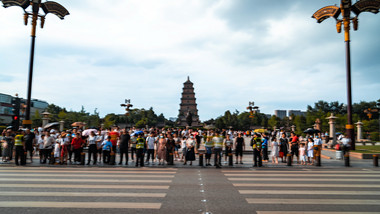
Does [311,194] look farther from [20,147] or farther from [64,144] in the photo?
[20,147]

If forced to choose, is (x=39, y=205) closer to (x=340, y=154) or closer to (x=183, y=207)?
(x=183, y=207)

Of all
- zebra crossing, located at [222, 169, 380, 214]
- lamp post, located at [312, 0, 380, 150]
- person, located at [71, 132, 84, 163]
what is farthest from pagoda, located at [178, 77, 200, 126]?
zebra crossing, located at [222, 169, 380, 214]

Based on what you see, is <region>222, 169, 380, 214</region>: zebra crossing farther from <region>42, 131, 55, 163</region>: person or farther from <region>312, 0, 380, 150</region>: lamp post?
<region>312, 0, 380, 150</region>: lamp post

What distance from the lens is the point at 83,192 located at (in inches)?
283

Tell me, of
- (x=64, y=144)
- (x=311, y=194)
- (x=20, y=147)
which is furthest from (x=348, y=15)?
(x=20, y=147)

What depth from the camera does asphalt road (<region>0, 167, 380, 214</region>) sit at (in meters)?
5.69

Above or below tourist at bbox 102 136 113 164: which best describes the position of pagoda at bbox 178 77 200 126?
above

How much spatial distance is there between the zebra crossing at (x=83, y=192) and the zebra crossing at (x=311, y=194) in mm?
2467

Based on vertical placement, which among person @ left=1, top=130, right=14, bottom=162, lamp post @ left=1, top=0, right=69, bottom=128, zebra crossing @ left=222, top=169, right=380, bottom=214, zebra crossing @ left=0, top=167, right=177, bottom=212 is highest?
lamp post @ left=1, top=0, right=69, bottom=128

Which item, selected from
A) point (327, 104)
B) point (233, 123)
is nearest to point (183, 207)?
point (233, 123)

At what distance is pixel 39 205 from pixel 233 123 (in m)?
103

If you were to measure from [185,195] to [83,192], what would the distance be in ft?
9.34

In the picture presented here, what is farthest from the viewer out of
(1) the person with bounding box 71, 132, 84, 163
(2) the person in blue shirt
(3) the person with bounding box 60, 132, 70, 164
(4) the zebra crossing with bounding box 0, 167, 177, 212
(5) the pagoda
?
(5) the pagoda

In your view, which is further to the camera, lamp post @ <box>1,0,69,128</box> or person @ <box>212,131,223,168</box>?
lamp post @ <box>1,0,69,128</box>
